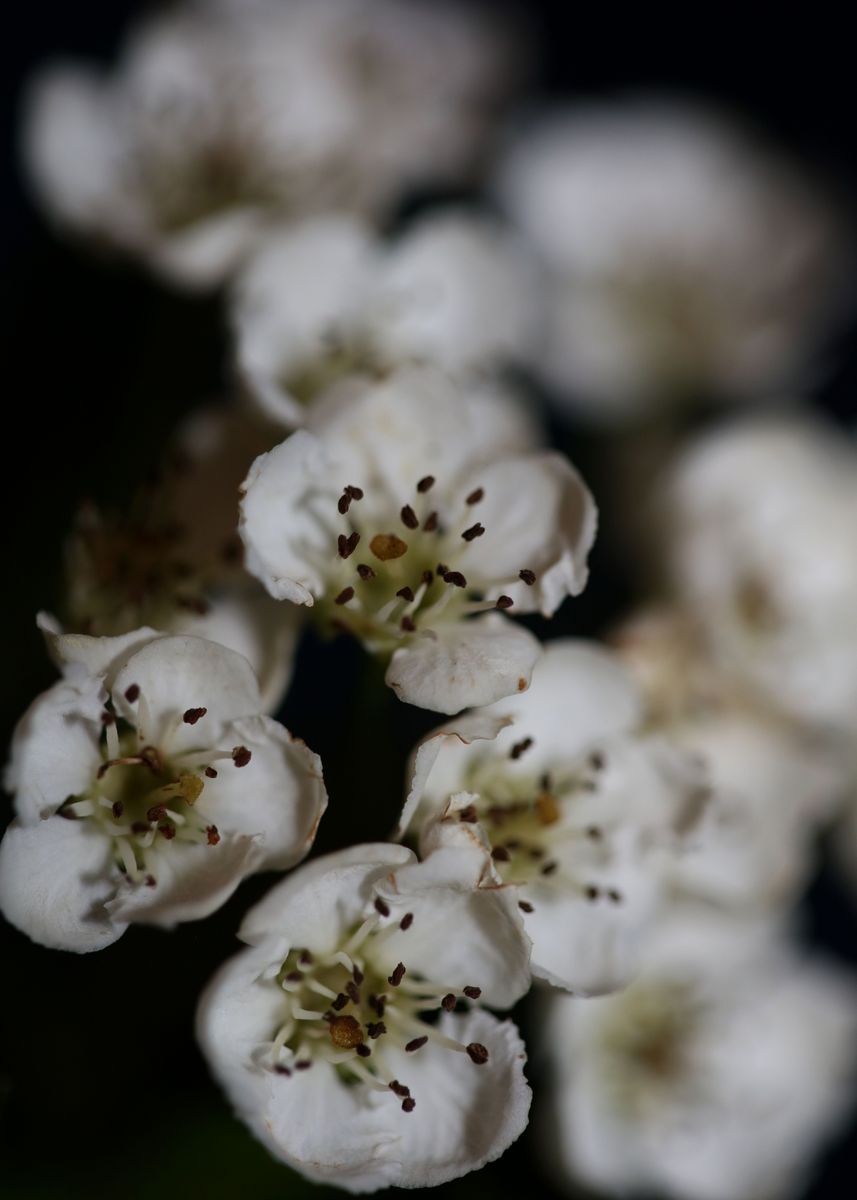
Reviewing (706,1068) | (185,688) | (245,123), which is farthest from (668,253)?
(185,688)

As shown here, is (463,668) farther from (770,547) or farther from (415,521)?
(770,547)

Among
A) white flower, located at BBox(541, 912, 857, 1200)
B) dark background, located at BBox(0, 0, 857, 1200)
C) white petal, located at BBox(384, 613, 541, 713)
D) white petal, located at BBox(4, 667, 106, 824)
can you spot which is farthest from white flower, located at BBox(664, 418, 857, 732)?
white petal, located at BBox(4, 667, 106, 824)

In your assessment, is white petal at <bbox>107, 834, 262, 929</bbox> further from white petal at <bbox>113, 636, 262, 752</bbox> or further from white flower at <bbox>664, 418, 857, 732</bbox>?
white flower at <bbox>664, 418, 857, 732</bbox>

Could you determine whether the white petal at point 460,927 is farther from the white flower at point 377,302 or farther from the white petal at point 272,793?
the white flower at point 377,302

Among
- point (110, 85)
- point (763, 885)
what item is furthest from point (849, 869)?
point (110, 85)

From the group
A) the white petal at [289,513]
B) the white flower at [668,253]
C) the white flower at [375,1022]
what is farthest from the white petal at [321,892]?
the white flower at [668,253]

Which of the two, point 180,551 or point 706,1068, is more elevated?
point 180,551
